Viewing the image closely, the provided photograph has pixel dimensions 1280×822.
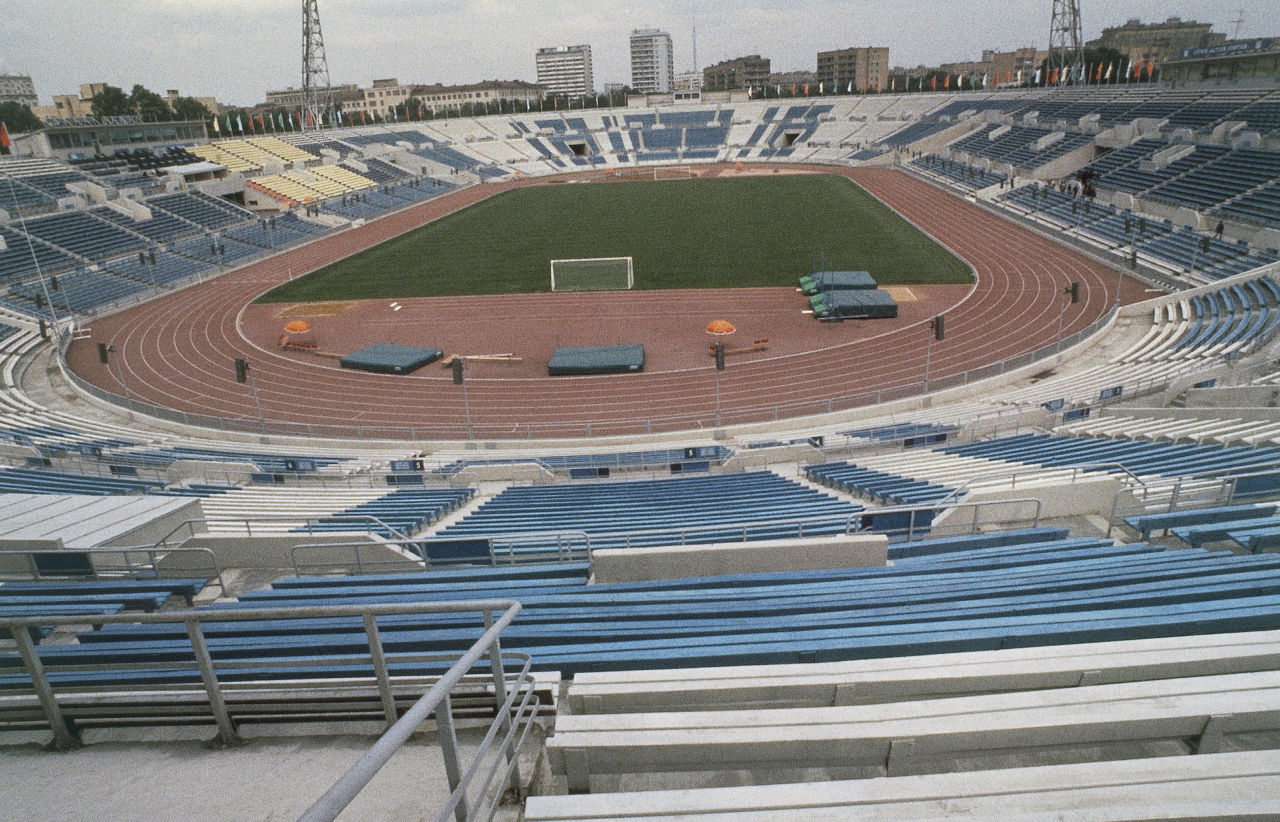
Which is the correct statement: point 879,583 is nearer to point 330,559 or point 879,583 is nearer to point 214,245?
point 330,559

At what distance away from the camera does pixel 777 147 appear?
107750 millimetres

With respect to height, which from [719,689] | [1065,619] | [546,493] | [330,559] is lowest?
[546,493]

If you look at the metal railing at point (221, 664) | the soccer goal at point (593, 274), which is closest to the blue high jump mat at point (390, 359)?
the soccer goal at point (593, 274)

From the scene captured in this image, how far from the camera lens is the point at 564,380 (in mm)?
29328

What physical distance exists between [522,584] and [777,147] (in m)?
110

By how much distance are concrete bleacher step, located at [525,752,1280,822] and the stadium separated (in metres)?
0.02

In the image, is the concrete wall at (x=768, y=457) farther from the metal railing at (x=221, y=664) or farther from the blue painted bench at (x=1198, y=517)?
the metal railing at (x=221, y=664)

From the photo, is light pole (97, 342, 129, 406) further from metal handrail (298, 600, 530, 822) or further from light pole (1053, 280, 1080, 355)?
light pole (1053, 280, 1080, 355)

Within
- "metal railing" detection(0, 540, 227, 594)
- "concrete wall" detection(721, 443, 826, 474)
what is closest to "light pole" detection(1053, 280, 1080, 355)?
"concrete wall" detection(721, 443, 826, 474)

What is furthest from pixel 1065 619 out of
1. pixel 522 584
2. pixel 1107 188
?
pixel 1107 188

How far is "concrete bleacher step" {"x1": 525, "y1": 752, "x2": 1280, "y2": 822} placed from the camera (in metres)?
3.41

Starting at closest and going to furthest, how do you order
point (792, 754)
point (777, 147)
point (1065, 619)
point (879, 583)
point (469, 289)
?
1. point (792, 754)
2. point (1065, 619)
3. point (879, 583)
4. point (469, 289)
5. point (777, 147)

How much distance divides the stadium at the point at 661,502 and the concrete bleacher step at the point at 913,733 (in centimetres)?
2

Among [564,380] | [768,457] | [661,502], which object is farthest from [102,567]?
[564,380]
